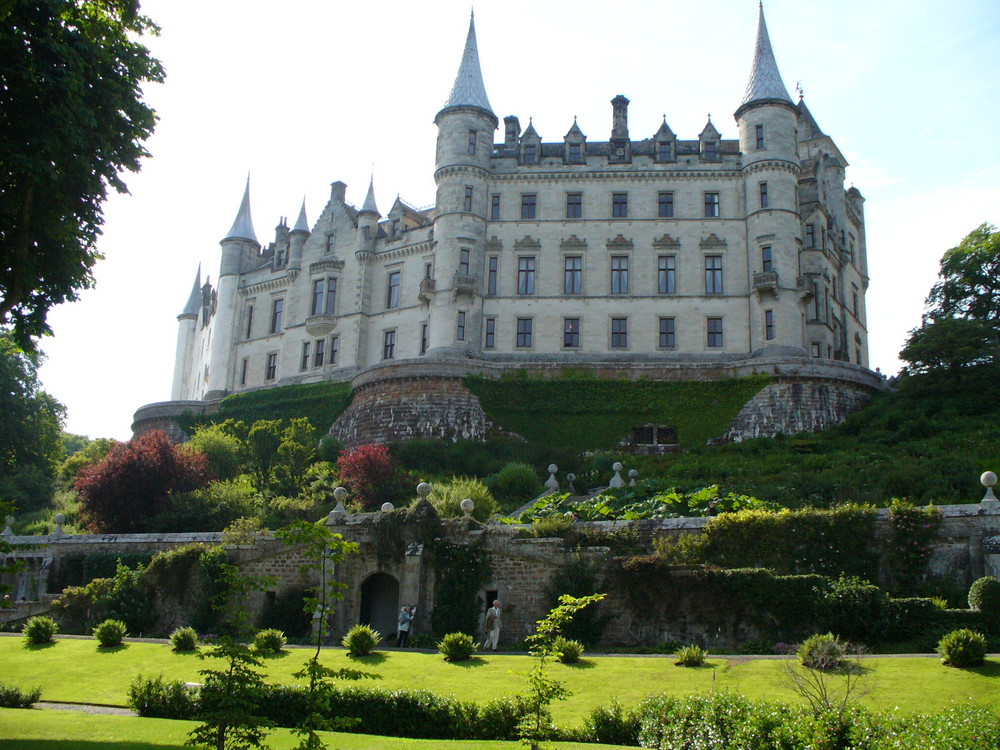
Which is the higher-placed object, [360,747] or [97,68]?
[97,68]

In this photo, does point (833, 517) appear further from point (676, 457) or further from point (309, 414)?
point (309, 414)

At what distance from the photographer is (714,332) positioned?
5109 cm

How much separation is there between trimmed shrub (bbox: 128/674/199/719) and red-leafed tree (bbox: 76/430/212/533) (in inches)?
741

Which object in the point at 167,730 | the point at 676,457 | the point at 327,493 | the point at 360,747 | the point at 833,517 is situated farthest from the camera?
the point at 676,457

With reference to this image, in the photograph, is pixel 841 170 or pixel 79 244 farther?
Result: pixel 841 170

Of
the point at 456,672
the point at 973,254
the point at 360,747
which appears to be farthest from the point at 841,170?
the point at 360,747

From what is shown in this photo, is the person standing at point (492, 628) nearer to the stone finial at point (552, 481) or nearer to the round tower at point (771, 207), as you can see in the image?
the stone finial at point (552, 481)

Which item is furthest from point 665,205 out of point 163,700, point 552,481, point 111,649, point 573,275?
point 163,700

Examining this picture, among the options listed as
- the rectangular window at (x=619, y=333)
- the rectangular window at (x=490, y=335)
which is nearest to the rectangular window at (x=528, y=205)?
the rectangular window at (x=490, y=335)

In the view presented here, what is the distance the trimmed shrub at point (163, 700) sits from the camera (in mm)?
19078

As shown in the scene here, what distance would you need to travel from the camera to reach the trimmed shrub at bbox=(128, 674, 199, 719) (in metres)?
19.1

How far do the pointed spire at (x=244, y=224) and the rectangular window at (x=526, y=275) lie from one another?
22.2 meters

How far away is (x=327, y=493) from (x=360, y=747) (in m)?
24.1

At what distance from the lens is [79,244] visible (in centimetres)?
2131
